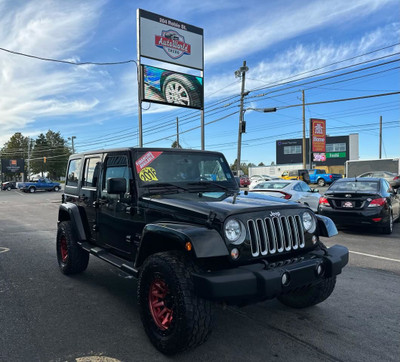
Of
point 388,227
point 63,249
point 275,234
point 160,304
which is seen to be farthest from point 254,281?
point 388,227

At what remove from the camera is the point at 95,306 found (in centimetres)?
394

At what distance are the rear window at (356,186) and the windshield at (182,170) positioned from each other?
18.8 feet

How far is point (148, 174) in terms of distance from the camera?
12.6ft

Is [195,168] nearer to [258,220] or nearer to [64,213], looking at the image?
[258,220]

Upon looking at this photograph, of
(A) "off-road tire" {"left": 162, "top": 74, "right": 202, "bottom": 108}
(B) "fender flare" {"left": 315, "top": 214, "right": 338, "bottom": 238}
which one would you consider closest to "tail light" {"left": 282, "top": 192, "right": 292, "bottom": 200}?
(B) "fender flare" {"left": 315, "top": 214, "right": 338, "bottom": 238}

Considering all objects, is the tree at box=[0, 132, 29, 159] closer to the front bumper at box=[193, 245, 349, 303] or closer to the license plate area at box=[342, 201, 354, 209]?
the license plate area at box=[342, 201, 354, 209]

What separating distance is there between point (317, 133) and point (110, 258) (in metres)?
39.1

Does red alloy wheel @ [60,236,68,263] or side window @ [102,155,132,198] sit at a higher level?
side window @ [102,155,132,198]

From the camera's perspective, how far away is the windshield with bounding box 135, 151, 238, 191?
3.84 m

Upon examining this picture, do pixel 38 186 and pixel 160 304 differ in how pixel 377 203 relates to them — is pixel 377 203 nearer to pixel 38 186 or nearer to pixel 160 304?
pixel 160 304

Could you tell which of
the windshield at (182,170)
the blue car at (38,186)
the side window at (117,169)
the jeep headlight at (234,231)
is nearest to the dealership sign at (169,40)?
the side window at (117,169)

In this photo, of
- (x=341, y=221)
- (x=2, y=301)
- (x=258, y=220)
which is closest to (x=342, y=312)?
(x=258, y=220)

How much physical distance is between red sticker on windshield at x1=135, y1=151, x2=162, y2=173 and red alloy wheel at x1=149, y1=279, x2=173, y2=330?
4.54 ft

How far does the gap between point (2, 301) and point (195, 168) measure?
293cm
